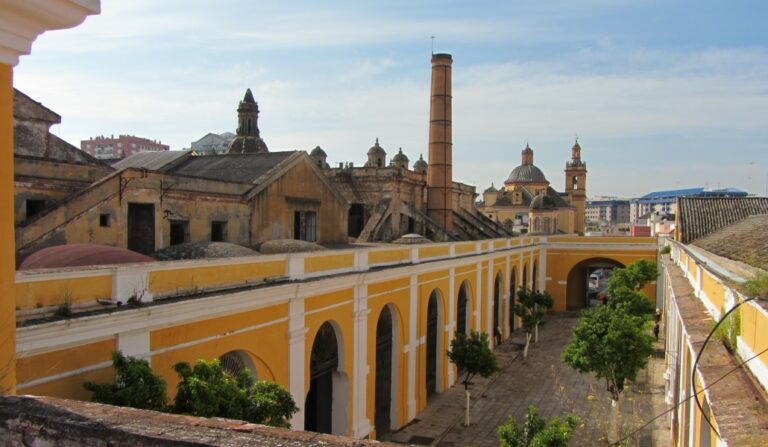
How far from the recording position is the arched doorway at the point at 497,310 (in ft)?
89.2

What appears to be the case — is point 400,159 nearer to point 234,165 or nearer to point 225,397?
point 234,165

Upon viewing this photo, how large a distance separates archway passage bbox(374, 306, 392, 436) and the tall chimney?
15.3 meters

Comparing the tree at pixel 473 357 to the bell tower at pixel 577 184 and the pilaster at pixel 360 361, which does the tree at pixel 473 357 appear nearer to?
the pilaster at pixel 360 361

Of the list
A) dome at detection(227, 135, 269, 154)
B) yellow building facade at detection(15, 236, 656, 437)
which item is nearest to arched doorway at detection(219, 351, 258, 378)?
yellow building facade at detection(15, 236, 656, 437)

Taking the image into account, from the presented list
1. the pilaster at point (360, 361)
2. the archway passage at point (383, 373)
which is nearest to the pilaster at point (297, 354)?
the pilaster at point (360, 361)

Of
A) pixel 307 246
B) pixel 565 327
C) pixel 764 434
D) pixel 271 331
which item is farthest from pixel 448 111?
pixel 764 434

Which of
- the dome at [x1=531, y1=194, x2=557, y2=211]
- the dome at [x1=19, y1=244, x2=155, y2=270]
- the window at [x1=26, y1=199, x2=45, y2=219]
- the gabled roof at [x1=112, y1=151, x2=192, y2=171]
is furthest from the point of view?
the dome at [x1=531, y1=194, x2=557, y2=211]

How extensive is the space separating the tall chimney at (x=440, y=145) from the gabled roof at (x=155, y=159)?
12.4 m

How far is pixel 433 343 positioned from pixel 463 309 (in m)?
3.41

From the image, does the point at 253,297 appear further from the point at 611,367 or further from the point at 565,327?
the point at 565,327

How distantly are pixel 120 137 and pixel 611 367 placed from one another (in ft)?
290

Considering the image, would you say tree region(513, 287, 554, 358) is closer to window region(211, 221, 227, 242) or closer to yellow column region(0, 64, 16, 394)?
window region(211, 221, 227, 242)

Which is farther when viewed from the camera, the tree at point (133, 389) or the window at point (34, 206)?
the window at point (34, 206)

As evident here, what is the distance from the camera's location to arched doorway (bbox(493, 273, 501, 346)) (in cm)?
2720
